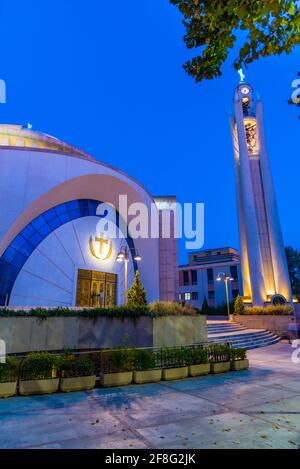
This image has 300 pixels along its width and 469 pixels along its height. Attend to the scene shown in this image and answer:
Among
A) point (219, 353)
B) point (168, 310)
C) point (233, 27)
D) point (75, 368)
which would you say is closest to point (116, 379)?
point (75, 368)

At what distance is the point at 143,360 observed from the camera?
9.55 m

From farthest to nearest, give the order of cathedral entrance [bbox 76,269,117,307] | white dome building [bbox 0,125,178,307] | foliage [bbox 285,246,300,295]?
foliage [bbox 285,246,300,295], cathedral entrance [bbox 76,269,117,307], white dome building [bbox 0,125,178,307]

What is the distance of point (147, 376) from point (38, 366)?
3.45m

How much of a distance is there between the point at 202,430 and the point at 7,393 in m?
5.31

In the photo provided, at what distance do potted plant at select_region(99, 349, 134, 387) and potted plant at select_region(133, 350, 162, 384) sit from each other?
18 cm

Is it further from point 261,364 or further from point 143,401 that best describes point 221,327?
point 143,401

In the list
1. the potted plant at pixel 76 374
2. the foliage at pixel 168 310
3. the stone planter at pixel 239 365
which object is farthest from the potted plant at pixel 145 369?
the foliage at pixel 168 310

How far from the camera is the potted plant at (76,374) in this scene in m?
7.93

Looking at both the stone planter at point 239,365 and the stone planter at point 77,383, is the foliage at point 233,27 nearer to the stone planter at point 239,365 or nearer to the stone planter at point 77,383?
the stone planter at point 77,383

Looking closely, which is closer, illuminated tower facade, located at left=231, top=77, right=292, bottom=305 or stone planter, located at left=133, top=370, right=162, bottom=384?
stone planter, located at left=133, top=370, right=162, bottom=384

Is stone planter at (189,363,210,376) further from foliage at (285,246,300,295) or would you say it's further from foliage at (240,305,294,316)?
foliage at (285,246,300,295)

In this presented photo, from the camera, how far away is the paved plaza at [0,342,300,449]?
4586mm

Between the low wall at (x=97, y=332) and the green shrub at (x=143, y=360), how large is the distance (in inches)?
112

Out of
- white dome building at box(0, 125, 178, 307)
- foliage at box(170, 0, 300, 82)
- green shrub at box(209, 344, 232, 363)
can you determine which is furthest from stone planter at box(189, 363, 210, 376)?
white dome building at box(0, 125, 178, 307)
